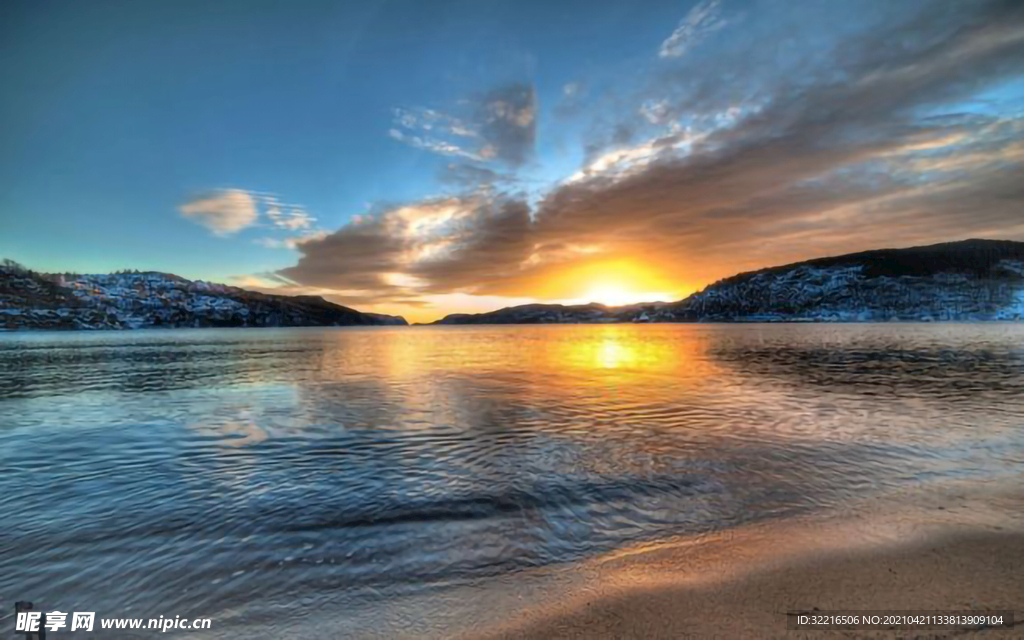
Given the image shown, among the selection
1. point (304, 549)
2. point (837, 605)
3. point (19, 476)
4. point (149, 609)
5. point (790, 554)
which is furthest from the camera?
point (19, 476)

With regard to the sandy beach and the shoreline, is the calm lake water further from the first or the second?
the sandy beach

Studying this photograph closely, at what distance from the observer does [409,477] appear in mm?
13867

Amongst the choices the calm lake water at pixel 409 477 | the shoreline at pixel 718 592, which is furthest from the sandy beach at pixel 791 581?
the calm lake water at pixel 409 477

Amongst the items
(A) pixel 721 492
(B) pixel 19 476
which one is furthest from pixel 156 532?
(A) pixel 721 492

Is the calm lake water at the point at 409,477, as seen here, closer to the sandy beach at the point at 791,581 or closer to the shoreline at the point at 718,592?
the shoreline at the point at 718,592

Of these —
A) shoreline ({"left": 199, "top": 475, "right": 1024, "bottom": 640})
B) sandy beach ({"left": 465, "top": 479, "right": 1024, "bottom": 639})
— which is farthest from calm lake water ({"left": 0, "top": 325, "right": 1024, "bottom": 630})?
sandy beach ({"left": 465, "top": 479, "right": 1024, "bottom": 639})

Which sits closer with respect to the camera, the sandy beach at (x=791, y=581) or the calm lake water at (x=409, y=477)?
the sandy beach at (x=791, y=581)

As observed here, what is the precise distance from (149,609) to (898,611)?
40.3 feet

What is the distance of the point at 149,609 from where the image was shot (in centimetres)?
729

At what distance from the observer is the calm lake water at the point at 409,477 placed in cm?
842

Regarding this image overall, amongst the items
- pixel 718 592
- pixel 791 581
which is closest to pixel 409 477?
pixel 718 592

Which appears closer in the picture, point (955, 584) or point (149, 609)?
point (955, 584)

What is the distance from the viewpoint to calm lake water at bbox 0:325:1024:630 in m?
8.42

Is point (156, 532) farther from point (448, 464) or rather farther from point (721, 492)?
point (721, 492)
